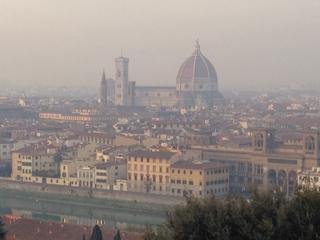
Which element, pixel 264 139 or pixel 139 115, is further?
pixel 139 115

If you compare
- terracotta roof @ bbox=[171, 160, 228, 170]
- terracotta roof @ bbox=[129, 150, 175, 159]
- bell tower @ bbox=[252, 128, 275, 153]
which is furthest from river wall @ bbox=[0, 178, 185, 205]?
bell tower @ bbox=[252, 128, 275, 153]

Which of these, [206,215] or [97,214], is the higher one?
[206,215]

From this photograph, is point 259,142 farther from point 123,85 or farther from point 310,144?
point 123,85

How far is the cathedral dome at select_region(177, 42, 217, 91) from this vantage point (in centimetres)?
5925

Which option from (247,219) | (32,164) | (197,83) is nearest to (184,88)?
(197,83)

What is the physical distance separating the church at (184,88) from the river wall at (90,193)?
34.6 meters

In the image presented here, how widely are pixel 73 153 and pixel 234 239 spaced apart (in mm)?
17795

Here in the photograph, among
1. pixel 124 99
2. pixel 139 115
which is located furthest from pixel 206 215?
pixel 124 99

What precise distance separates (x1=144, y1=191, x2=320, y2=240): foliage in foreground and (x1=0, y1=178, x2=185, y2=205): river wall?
12.6m

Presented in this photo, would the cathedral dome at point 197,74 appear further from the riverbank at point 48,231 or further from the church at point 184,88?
the riverbank at point 48,231

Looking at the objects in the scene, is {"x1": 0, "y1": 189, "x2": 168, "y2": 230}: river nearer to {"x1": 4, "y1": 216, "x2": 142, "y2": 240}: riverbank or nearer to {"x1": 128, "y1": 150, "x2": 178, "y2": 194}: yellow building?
{"x1": 128, "y1": 150, "x2": 178, "y2": 194}: yellow building

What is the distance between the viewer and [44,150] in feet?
76.7

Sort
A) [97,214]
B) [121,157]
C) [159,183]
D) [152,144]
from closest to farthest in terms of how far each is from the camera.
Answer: [97,214] → [159,183] → [121,157] → [152,144]

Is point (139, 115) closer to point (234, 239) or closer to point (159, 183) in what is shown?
point (159, 183)
